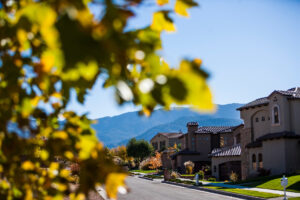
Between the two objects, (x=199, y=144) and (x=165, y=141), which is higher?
(x=165, y=141)

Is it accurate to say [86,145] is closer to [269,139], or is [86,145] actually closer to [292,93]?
[269,139]

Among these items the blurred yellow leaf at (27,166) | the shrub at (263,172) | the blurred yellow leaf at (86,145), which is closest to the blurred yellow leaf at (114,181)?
the blurred yellow leaf at (86,145)

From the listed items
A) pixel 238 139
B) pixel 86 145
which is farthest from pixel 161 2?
pixel 238 139

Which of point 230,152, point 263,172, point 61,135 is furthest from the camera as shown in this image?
point 230,152

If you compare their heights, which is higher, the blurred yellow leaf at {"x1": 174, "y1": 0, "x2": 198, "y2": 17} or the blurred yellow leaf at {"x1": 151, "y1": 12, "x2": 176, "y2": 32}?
the blurred yellow leaf at {"x1": 174, "y1": 0, "x2": 198, "y2": 17}

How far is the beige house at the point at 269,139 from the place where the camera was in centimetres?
3119

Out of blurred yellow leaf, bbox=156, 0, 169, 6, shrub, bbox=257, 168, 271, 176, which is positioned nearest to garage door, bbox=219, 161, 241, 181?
shrub, bbox=257, 168, 271, 176

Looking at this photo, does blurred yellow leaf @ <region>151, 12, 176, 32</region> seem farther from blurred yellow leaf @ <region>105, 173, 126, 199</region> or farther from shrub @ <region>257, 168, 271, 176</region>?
shrub @ <region>257, 168, 271, 176</region>

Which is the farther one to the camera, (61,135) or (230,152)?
(230,152)

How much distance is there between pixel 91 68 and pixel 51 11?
278 mm

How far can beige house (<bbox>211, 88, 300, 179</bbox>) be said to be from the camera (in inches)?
1228

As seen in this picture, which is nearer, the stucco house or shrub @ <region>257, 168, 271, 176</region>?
shrub @ <region>257, 168, 271, 176</region>

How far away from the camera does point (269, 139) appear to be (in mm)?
32438

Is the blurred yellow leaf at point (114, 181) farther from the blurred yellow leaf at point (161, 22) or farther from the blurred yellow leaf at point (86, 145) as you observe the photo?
the blurred yellow leaf at point (161, 22)
